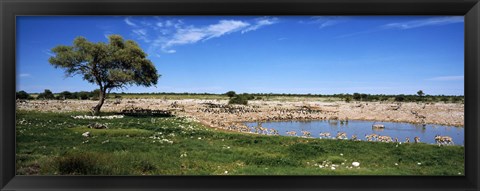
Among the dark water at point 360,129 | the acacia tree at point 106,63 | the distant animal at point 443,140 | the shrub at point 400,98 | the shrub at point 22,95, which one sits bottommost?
the distant animal at point 443,140

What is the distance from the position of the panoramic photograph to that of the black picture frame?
0.10 m

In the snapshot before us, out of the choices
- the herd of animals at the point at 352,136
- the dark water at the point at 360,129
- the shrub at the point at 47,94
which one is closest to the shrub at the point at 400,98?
the dark water at the point at 360,129

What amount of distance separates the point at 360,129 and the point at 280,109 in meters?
0.99

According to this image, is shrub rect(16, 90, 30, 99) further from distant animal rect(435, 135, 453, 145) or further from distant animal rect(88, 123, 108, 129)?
distant animal rect(435, 135, 453, 145)

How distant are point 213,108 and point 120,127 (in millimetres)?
1068

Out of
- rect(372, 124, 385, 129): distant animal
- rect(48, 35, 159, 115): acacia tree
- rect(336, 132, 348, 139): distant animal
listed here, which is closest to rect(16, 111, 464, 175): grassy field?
rect(336, 132, 348, 139): distant animal

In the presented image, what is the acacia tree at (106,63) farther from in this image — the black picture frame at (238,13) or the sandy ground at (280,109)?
the black picture frame at (238,13)

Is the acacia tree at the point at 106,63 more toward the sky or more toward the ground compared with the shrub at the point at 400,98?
more toward the sky

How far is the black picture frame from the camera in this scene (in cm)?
323

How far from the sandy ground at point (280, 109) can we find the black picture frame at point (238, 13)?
1.38ft

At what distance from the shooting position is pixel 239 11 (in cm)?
326

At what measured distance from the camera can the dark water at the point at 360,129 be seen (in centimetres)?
397
